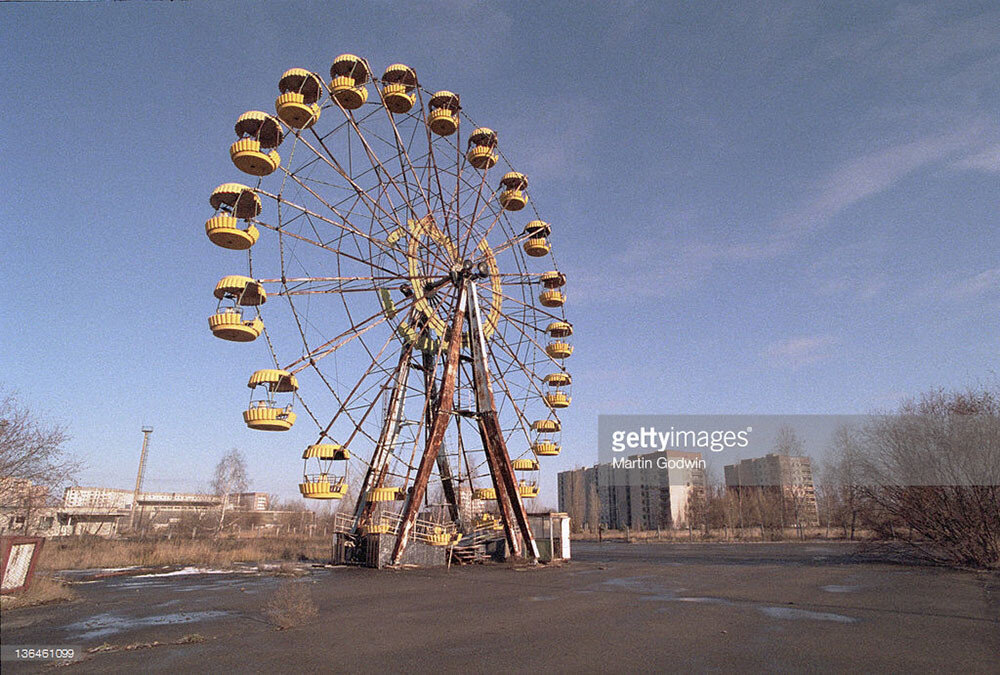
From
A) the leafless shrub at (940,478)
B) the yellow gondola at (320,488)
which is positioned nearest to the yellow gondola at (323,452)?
the yellow gondola at (320,488)

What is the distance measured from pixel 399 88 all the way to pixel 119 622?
20.8 m

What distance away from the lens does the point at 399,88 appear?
23656mm

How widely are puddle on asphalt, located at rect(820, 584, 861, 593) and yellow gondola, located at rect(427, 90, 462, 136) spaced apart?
887 inches

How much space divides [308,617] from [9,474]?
1981cm

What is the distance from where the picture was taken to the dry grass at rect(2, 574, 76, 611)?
1182 centimetres

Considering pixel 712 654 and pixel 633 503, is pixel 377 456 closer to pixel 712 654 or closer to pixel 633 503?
pixel 712 654

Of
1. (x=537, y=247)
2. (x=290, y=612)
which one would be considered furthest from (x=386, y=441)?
(x=290, y=612)

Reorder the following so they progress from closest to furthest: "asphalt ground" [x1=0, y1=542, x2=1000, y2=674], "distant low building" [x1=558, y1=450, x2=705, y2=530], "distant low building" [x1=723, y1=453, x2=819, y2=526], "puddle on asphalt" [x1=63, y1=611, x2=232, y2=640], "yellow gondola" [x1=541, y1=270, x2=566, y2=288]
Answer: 1. "asphalt ground" [x1=0, y1=542, x2=1000, y2=674]
2. "puddle on asphalt" [x1=63, y1=611, x2=232, y2=640]
3. "yellow gondola" [x1=541, y1=270, x2=566, y2=288]
4. "distant low building" [x1=723, y1=453, x2=819, y2=526]
5. "distant low building" [x1=558, y1=450, x2=705, y2=530]

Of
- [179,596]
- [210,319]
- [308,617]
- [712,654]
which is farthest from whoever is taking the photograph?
[210,319]

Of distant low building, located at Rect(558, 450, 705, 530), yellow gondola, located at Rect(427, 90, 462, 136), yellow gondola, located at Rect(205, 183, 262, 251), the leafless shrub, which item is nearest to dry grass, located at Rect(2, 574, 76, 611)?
yellow gondola, located at Rect(205, 183, 262, 251)

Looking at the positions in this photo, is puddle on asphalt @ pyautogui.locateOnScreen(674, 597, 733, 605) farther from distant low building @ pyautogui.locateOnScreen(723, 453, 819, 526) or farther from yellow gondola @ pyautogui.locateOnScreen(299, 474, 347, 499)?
distant low building @ pyautogui.locateOnScreen(723, 453, 819, 526)

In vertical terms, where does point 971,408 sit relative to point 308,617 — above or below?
above

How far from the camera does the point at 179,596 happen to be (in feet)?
47.3

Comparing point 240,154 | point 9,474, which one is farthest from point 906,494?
point 9,474
